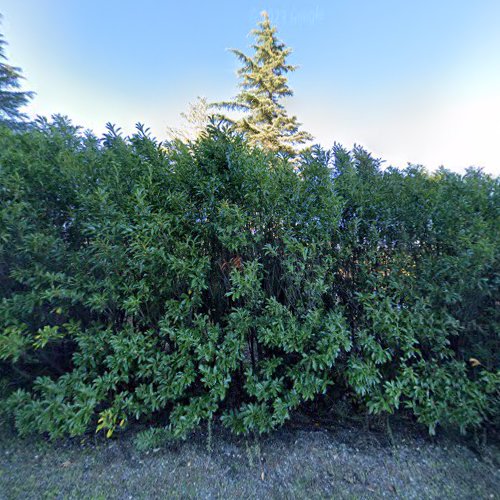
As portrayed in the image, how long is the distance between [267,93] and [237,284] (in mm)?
16557

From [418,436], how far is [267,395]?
4.46ft

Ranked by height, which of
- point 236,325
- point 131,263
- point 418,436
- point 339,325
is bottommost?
point 418,436

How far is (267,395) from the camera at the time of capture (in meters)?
2.14

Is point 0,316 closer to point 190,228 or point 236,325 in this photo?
point 190,228

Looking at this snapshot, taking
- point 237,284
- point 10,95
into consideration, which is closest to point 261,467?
point 237,284

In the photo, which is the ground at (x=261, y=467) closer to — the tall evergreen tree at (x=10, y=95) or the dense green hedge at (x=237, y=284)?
the dense green hedge at (x=237, y=284)

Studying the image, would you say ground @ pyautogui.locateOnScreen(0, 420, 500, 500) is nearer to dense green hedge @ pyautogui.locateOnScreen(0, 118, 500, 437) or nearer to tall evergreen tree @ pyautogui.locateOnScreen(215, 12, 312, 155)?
dense green hedge @ pyautogui.locateOnScreen(0, 118, 500, 437)

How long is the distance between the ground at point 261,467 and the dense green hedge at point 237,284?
259 mm

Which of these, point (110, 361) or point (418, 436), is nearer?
point (110, 361)

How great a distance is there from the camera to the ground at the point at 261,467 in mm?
1878

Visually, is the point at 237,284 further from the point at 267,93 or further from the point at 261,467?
the point at 267,93

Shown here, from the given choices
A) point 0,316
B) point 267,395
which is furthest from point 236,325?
point 0,316

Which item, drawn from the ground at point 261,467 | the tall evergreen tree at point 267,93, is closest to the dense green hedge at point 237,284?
the ground at point 261,467

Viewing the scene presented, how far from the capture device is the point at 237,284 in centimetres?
205
